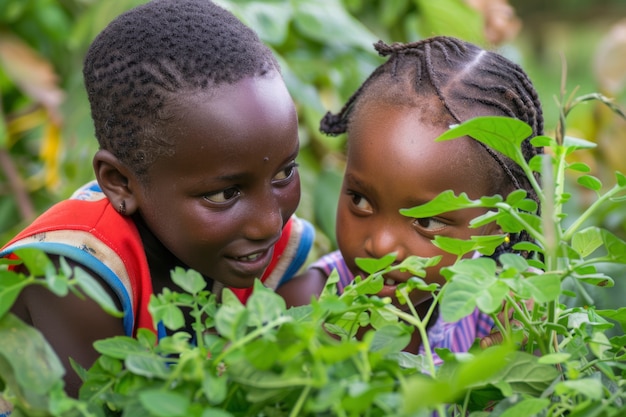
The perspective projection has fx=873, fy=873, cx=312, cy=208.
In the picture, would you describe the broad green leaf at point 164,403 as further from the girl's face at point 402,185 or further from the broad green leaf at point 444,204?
the girl's face at point 402,185

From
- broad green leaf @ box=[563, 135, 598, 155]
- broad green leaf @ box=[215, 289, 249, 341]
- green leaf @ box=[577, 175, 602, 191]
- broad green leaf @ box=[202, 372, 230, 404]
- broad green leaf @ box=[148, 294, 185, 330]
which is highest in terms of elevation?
broad green leaf @ box=[563, 135, 598, 155]

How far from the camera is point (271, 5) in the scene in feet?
7.74

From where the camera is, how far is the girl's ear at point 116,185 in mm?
1217

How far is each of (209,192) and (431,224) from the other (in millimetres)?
352

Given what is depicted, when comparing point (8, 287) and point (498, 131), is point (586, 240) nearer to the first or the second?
point (498, 131)

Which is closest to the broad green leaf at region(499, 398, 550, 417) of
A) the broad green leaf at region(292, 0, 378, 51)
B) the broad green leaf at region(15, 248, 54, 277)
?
the broad green leaf at region(15, 248, 54, 277)

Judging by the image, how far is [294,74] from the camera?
2383 mm

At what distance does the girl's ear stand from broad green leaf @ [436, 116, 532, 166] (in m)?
0.54

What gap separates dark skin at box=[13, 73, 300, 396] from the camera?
1124 mm

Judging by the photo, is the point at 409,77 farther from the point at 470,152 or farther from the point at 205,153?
the point at 205,153

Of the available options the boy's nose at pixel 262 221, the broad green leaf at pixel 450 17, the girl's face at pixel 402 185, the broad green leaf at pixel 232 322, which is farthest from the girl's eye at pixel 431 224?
the broad green leaf at pixel 450 17

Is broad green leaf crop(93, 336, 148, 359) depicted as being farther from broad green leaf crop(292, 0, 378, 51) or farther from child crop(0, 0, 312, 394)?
broad green leaf crop(292, 0, 378, 51)

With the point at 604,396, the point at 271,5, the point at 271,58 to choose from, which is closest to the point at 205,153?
the point at 271,58

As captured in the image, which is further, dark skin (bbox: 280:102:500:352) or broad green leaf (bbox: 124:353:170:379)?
dark skin (bbox: 280:102:500:352)
